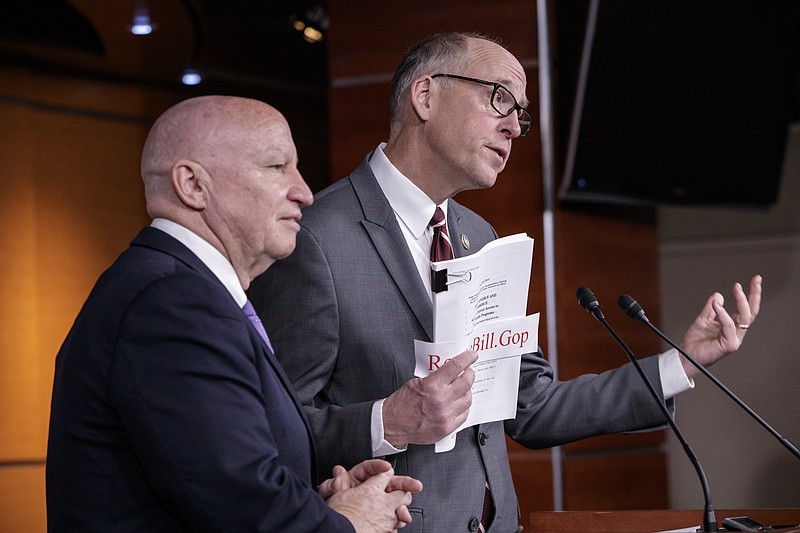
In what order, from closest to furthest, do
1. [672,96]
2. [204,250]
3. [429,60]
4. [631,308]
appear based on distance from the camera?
[204,250]
[631,308]
[429,60]
[672,96]

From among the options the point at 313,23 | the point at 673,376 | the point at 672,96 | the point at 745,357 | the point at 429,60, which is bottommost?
the point at 745,357

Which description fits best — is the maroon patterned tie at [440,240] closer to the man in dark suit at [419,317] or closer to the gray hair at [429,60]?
the man in dark suit at [419,317]

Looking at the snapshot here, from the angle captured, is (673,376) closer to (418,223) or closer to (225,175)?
(418,223)

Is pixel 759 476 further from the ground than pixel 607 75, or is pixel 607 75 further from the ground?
pixel 607 75

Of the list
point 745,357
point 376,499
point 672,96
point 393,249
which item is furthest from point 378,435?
point 745,357

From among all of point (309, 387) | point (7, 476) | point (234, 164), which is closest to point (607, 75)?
point (309, 387)

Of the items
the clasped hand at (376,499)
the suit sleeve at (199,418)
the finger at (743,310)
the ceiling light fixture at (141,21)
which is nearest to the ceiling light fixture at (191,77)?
the ceiling light fixture at (141,21)

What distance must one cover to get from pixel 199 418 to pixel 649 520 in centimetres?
97

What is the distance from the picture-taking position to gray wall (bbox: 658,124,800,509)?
16.9ft

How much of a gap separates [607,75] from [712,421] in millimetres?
2180

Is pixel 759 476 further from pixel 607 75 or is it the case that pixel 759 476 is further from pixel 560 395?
pixel 560 395

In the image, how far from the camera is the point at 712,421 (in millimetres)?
5293

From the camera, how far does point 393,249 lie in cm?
215

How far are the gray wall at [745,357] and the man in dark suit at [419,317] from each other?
311cm
